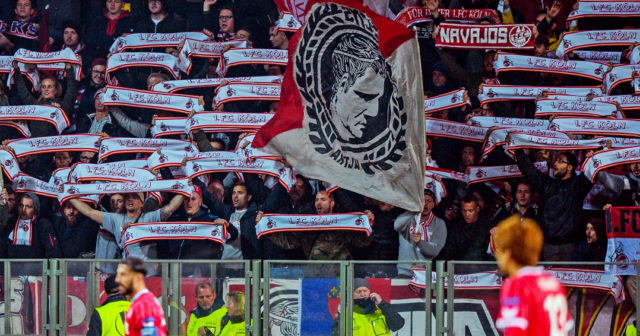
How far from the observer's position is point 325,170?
9.66m

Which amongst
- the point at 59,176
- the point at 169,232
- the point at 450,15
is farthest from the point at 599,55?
the point at 59,176

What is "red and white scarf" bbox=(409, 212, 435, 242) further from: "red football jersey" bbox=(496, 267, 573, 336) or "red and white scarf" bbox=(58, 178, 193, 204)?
"red football jersey" bbox=(496, 267, 573, 336)

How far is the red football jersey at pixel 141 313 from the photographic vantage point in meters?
6.57

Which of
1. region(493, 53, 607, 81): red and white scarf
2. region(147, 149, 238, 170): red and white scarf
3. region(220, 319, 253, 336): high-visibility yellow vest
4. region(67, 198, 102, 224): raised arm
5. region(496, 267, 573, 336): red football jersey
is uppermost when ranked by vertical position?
region(493, 53, 607, 81): red and white scarf

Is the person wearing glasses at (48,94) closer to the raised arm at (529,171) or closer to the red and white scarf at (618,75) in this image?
the raised arm at (529,171)

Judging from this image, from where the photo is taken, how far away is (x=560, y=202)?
40.3 feet

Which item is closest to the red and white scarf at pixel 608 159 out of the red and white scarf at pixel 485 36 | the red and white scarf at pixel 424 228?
the red and white scarf at pixel 424 228

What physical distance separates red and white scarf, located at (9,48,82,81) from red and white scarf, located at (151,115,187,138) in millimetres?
1573

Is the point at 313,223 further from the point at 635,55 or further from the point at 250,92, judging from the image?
the point at 635,55

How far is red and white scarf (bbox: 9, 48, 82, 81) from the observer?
49.9ft

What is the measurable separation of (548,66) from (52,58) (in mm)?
6913

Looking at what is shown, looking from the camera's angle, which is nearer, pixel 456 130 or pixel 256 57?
pixel 456 130

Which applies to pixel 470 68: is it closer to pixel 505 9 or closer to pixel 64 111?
pixel 505 9

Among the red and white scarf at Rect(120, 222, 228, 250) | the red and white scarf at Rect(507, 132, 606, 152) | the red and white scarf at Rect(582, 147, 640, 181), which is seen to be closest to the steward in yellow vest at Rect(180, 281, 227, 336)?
the red and white scarf at Rect(120, 222, 228, 250)
